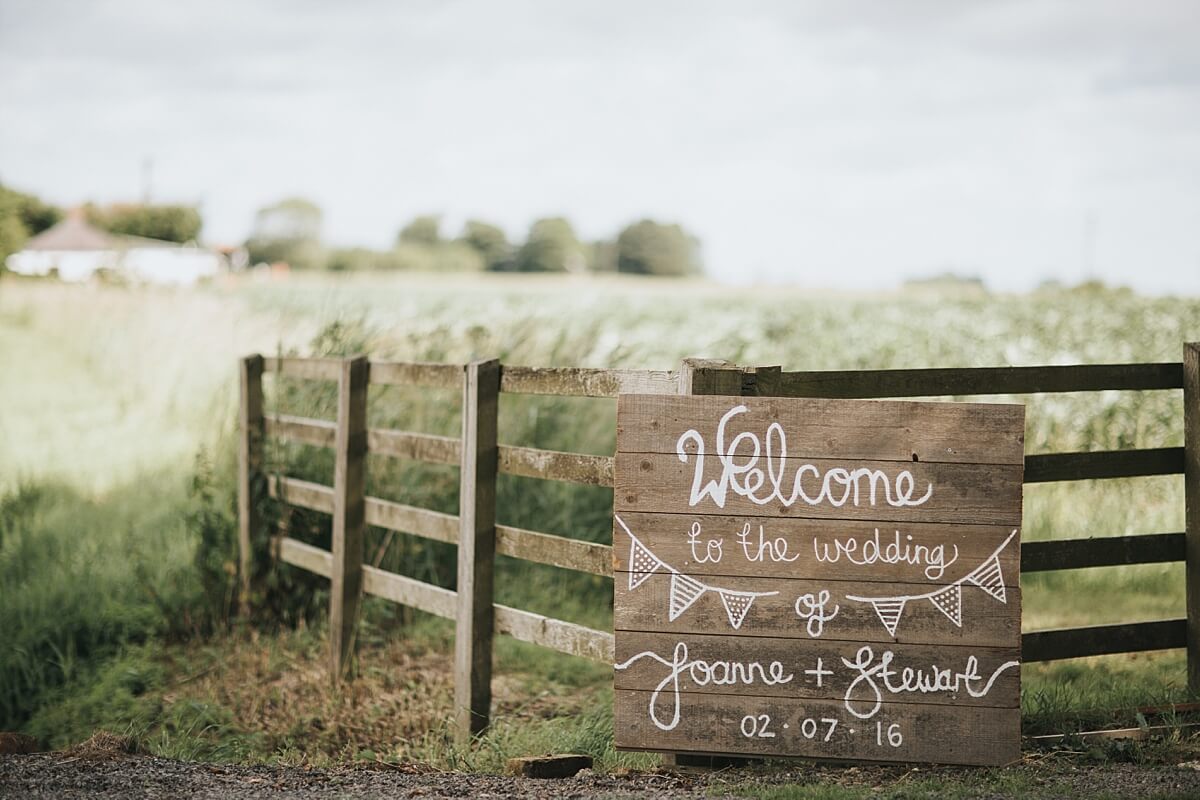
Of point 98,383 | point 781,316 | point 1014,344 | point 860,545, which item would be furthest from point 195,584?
point 781,316

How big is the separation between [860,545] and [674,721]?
1.00 meters

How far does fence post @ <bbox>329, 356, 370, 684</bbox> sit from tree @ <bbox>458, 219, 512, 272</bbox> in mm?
88258

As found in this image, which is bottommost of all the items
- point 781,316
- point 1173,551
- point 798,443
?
point 1173,551

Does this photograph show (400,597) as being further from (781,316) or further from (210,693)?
(781,316)

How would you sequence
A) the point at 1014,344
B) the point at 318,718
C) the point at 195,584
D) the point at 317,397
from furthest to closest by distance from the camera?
the point at 1014,344
the point at 317,397
the point at 195,584
the point at 318,718

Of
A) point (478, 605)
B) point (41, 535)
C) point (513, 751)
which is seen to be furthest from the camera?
point (41, 535)

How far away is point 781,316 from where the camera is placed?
25.6 meters

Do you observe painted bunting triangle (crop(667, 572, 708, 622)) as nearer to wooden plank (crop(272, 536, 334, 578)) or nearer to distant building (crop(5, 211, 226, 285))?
wooden plank (crop(272, 536, 334, 578))

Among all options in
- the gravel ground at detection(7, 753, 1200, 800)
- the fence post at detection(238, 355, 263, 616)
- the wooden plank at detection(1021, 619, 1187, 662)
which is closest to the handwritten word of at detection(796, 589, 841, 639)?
the gravel ground at detection(7, 753, 1200, 800)

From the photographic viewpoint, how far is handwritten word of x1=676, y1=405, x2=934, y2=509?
4344mm

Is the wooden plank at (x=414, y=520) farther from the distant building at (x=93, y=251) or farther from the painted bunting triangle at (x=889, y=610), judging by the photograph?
the distant building at (x=93, y=251)

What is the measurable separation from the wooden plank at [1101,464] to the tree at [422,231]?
104285 mm

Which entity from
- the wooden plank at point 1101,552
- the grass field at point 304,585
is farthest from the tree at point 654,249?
the wooden plank at point 1101,552

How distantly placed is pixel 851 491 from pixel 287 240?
104m
